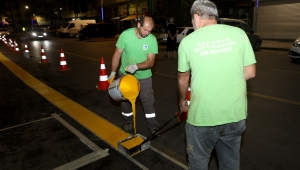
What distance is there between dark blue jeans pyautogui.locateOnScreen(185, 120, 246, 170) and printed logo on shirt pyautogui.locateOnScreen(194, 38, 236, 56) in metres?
0.60

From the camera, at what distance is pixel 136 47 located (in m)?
3.55

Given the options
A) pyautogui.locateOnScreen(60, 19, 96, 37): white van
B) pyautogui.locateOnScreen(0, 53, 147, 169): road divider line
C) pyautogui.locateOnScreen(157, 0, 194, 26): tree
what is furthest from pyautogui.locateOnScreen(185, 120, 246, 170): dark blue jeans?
pyautogui.locateOnScreen(60, 19, 96, 37): white van

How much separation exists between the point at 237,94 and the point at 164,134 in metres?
2.19

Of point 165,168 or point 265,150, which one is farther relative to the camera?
point 265,150

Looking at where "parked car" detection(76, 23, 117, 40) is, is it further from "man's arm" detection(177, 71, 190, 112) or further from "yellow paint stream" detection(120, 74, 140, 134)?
"man's arm" detection(177, 71, 190, 112)

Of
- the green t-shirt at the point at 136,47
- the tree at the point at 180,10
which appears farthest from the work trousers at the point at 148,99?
the tree at the point at 180,10

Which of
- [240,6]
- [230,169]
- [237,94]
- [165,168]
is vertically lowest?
[165,168]

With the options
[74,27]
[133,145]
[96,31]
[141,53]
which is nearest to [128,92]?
[141,53]

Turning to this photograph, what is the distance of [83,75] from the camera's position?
859 cm

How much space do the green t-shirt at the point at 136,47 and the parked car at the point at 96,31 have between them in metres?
25.9

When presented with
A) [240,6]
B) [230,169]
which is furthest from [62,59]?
[240,6]

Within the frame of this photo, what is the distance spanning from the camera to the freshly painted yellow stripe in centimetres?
389

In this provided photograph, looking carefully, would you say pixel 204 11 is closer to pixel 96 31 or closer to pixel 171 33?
pixel 171 33

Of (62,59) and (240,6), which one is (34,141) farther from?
(240,6)
